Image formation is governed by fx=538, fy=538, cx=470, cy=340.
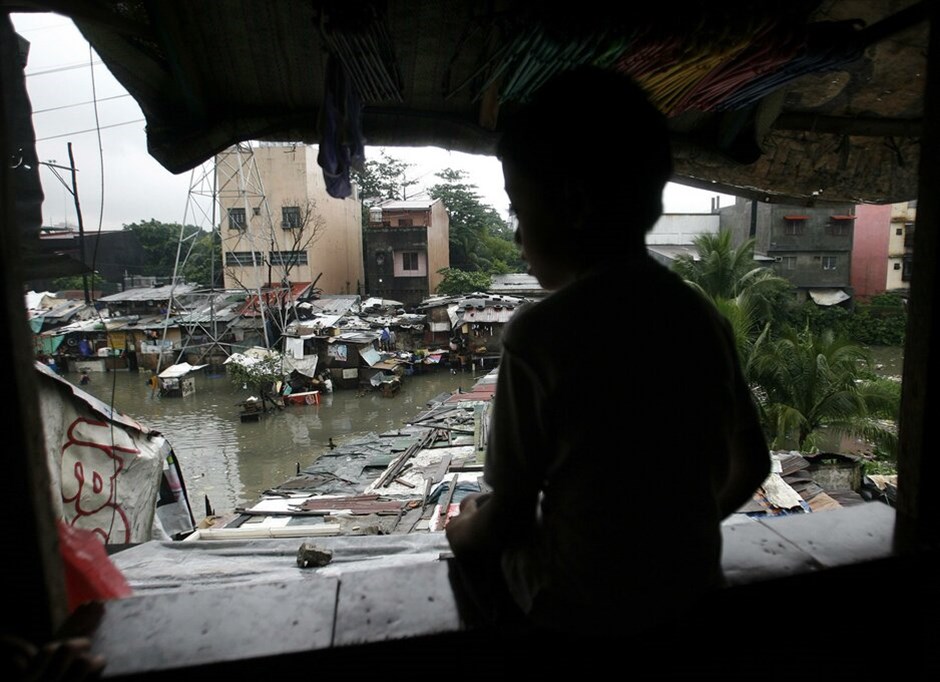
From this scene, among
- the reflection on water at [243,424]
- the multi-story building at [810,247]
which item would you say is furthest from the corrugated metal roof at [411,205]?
the multi-story building at [810,247]

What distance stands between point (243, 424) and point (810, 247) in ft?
89.4

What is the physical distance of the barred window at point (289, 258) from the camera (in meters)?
26.2

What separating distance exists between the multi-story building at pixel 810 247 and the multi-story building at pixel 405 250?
1595 centimetres

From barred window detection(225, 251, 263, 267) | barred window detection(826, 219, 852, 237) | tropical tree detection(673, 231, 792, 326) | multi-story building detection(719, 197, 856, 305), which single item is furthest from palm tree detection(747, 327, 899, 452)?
barred window detection(225, 251, 263, 267)

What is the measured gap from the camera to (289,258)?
2697cm

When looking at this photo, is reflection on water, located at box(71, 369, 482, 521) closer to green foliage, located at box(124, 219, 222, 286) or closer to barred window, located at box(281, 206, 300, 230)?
barred window, located at box(281, 206, 300, 230)

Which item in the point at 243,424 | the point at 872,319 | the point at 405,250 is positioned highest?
the point at 405,250

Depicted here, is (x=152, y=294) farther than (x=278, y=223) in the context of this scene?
Yes

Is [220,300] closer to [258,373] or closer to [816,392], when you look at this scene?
[258,373]

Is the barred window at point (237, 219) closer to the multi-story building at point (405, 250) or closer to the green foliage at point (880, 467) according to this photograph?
the multi-story building at point (405, 250)

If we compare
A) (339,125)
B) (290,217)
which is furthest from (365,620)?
(290,217)

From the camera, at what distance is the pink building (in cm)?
2703

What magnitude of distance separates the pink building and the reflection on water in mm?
21027

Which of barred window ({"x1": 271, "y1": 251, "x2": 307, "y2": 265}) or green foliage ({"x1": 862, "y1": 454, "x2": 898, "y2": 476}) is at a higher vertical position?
barred window ({"x1": 271, "y1": 251, "x2": 307, "y2": 265})
